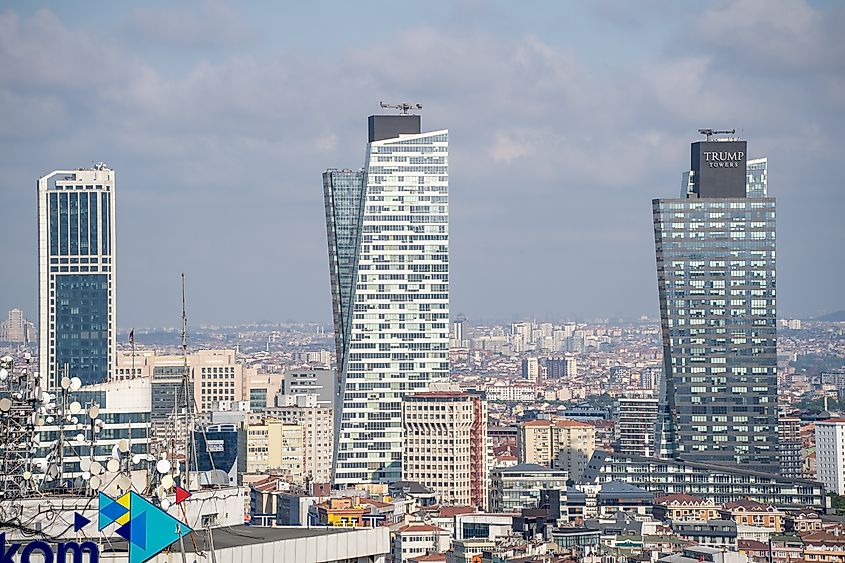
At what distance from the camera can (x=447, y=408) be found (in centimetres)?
6394

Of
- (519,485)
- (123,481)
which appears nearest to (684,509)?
(519,485)

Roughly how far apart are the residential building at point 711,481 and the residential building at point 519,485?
1778 mm

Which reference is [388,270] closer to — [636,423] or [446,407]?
[446,407]

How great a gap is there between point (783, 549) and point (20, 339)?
1863 cm

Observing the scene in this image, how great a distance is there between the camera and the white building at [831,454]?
223ft

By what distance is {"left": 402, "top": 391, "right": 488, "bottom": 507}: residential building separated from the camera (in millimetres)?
62969

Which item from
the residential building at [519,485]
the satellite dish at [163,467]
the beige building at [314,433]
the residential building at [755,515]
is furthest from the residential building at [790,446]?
the satellite dish at [163,467]

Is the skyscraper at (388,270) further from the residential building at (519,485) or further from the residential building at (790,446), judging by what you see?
the residential building at (790,446)

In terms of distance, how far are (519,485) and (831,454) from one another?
43.9 feet

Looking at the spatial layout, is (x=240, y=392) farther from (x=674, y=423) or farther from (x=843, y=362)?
(x=843, y=362)

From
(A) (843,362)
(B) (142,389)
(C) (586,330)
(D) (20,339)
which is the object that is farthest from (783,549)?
(C) (586,330)

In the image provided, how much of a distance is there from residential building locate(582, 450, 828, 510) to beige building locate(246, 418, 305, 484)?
11.4 m

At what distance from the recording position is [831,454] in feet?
229

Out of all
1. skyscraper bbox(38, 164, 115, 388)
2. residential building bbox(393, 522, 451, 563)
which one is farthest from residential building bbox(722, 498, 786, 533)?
skyscraper bbox(38, 164, 115, 388)
